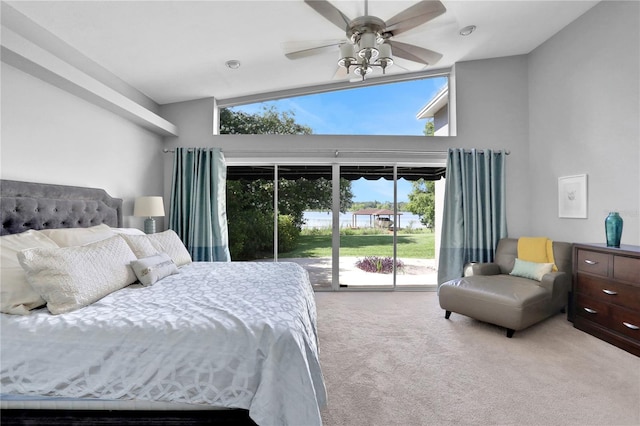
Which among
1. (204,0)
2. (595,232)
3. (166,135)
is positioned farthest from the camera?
(166,135)

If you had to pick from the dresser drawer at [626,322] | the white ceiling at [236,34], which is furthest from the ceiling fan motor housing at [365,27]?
the dresser drawer at [626,322]

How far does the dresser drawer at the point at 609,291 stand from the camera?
2600mm

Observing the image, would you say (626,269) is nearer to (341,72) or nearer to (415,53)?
(415,53)

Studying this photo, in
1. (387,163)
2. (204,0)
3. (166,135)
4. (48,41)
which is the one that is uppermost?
(204,0)

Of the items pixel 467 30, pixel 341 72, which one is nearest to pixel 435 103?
pixel 467 30

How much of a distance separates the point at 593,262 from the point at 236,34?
405 centimetres

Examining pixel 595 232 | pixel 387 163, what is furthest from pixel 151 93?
pixel 595 232

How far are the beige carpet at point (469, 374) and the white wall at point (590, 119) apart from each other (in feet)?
4.26

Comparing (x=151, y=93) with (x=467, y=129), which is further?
(x=467, y=129)

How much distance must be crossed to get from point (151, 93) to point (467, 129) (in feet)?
14.1

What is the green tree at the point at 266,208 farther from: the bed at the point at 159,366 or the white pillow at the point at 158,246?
the bed at the point at 159,366

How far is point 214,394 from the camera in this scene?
4.36 feet

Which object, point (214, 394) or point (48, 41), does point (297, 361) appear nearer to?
point (214, 394)

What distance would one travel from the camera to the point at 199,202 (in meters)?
4.25
